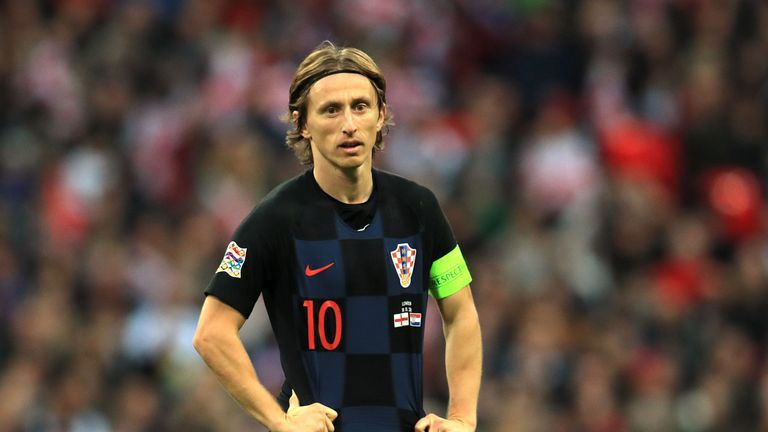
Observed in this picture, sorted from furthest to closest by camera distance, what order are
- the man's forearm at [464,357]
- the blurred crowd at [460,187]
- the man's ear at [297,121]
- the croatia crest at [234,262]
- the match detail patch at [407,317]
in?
the blurred crowd at [460,187] < the man's forearm at [464,357] < the man's ear at [297,121] < the match detail patch at [407,317] < the croatia crest at [234,262]

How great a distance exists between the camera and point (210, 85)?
13.9 m

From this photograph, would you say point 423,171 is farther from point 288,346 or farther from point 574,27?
point 288,346

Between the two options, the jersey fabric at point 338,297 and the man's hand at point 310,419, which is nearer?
the man's hand at point 310,419

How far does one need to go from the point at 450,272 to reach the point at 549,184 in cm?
701

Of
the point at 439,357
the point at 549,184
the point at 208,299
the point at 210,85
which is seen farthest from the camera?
the point at 210,85

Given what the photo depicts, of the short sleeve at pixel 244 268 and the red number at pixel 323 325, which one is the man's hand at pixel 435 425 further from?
the short sleeve at pixel 244 268

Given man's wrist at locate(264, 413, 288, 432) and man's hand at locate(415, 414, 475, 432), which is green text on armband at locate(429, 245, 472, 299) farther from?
man's wrist at locate(264, 413, 288, 432)

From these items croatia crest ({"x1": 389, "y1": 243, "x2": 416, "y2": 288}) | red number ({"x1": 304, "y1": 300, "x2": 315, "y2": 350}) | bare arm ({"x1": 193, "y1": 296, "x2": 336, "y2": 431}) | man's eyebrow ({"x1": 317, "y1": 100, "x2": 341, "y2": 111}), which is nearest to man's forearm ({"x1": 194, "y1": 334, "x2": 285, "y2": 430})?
bare arm ({"x1": 193, "y1": 296, "x2": 336, "y2": 431})

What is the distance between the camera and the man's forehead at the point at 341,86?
18.4 ft

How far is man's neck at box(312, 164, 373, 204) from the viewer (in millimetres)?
5727

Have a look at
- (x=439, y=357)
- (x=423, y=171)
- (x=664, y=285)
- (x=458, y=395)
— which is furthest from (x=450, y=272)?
(x=423, y=171)

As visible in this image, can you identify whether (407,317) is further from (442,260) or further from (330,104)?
(330,104)

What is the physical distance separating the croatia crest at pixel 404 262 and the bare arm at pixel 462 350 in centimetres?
27

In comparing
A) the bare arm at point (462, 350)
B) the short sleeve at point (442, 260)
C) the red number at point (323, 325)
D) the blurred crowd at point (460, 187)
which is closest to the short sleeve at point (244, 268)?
the red number at point (323, 325)
